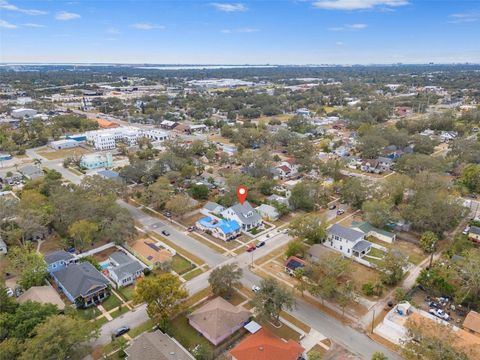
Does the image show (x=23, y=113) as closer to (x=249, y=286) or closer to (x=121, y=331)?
(x=121, y=331)

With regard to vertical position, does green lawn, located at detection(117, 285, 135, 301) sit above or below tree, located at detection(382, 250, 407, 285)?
below

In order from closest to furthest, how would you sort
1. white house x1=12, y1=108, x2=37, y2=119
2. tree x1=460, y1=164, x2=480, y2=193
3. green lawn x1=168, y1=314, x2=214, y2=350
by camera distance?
green lawn x1=168, y1=314, x2=214, y2=350
tree x1=460, y1=164, x2=480, y2=193
white house x1=12, y1=108, x2=37, y2=119

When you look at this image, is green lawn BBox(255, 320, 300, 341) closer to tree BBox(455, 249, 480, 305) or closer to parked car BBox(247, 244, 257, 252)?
parked car BBox(247, 244, 257, 252)

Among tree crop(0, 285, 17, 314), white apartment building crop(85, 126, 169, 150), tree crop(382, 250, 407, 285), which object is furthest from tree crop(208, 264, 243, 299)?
white apartment building crop(85, 126, 169, 150)

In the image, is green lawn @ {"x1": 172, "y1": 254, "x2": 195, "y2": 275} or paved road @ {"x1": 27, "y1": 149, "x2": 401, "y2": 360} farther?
green lawn @ {"x1": 172, "y1": 254, "x2": 195, "y2": 275}

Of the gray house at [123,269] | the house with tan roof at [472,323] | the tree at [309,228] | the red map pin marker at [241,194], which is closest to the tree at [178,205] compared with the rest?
the red map pin marker at [241,194]

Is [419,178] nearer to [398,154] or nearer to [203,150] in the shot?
[398,154]

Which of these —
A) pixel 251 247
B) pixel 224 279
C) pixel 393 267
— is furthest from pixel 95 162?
pixel 393 267

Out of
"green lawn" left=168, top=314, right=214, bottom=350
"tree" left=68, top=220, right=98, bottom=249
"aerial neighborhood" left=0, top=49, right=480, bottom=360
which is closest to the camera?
"aerial neighborhood" left=0, top=49, right=480, bottom=360

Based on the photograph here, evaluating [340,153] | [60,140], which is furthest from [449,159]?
[60,140]
